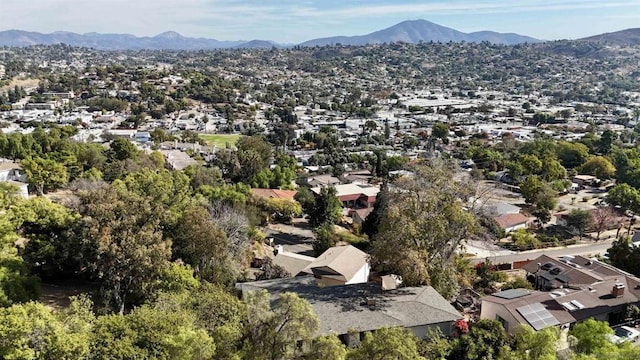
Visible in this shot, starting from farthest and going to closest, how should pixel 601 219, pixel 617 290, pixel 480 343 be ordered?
pixel 601 219 < pixel 617 290 < pixel 480 343

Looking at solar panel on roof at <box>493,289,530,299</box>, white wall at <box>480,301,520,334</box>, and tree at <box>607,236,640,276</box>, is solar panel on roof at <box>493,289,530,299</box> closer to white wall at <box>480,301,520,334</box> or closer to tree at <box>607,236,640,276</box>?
white wall at <box>480,301,520,334</box>

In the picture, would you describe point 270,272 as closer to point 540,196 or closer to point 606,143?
point 540,196

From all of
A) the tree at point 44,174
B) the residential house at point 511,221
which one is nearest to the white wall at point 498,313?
the residential house at point 511,221

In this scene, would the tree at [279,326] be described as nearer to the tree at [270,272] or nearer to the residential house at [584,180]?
the tree at [270,272]

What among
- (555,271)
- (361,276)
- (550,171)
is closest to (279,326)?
(361,276)

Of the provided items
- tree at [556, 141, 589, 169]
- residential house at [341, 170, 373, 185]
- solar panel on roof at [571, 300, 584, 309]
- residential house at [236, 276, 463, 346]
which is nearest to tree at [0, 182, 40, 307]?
residential house at [236, 276, 463, 346]

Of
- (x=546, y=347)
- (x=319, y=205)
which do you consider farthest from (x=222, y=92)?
(x=546, y=347)

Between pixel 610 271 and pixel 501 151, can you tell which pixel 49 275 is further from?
pixel 501 151
